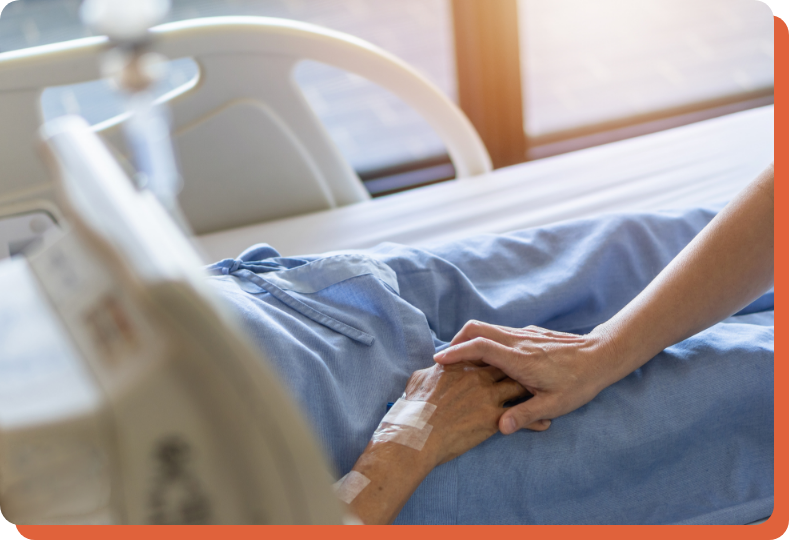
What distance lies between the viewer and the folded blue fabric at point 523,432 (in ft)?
2.52

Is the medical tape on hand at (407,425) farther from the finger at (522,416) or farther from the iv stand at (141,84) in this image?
the iv stand at (141,84)

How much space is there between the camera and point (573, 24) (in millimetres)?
2559

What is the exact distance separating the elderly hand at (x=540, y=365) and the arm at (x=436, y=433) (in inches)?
1.0

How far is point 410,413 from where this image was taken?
0.81 metres

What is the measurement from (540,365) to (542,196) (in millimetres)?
928

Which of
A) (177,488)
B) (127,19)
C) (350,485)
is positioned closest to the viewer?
(177,488)

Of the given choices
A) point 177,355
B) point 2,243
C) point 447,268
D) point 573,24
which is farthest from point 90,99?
point 573,24

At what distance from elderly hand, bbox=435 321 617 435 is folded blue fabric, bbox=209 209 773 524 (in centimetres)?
2

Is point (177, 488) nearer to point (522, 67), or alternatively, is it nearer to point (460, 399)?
point (460, 399)

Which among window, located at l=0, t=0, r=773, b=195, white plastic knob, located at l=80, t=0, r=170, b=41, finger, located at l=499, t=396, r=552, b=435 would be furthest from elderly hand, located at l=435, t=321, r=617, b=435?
window, located at l=0, t=0, r=773, b=195

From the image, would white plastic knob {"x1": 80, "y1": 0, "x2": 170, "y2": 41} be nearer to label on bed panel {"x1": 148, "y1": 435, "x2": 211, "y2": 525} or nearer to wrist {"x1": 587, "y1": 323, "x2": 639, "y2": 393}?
wrist {"x1": 587, "y1": 323, "x2": 639, "y2": 393}

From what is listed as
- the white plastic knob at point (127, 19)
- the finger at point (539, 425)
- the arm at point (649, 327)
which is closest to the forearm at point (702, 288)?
the arm at point (649, 327)

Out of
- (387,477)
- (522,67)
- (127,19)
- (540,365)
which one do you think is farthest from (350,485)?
(522,67)

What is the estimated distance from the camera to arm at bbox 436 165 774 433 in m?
0.80
